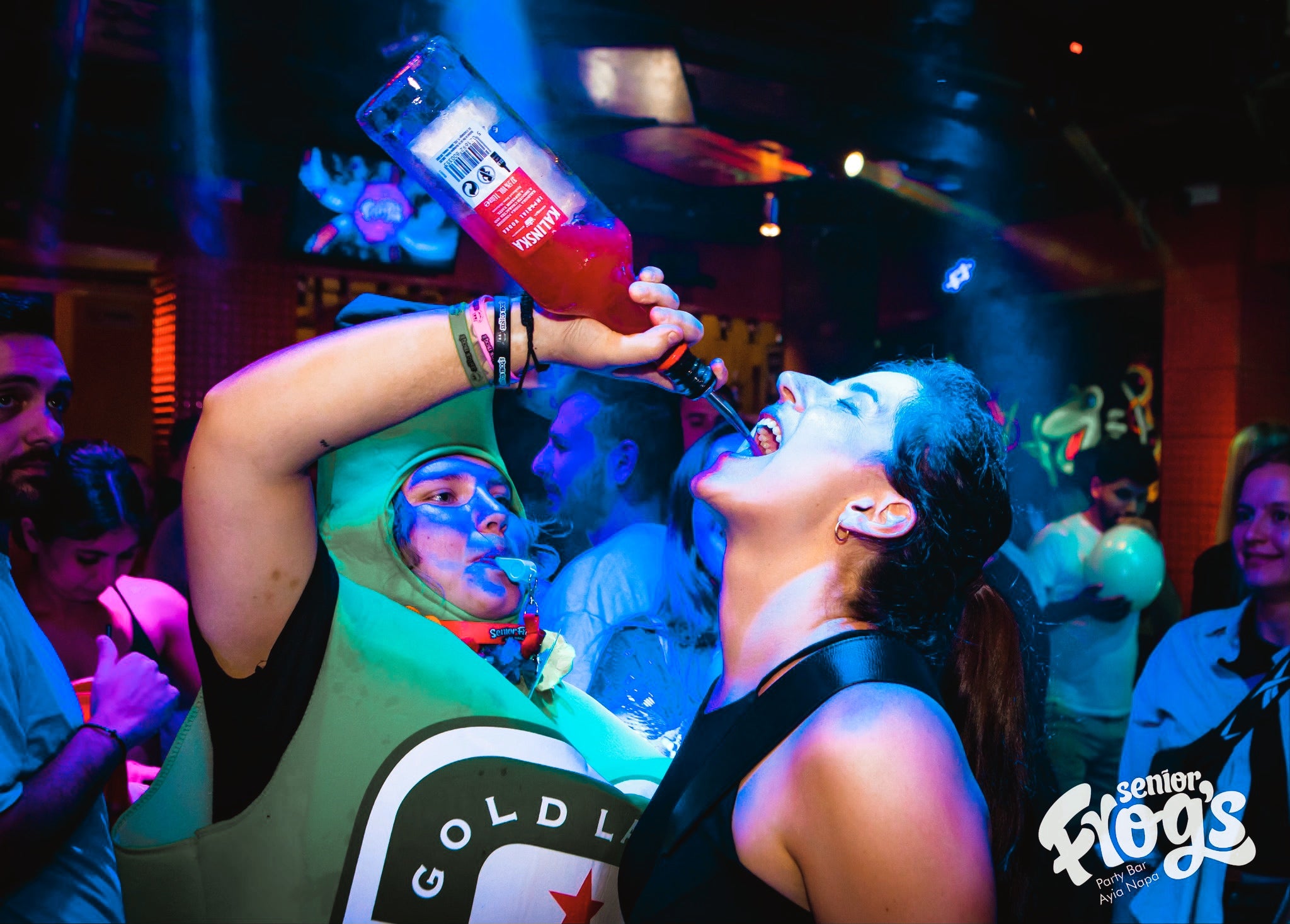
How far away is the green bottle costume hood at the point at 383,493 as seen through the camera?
52.6 inches

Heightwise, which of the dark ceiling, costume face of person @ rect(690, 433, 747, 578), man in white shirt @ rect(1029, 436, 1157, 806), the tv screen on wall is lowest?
man in white shirt @ rect(1029, 436, 1157, 806)

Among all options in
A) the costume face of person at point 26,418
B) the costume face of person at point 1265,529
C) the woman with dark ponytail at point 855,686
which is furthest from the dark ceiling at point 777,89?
the woman with dark ponytail at point 855,686

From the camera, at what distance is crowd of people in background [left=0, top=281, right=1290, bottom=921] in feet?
4.82

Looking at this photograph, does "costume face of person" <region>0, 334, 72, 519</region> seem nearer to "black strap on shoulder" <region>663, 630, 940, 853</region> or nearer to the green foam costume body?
the green foam costume body

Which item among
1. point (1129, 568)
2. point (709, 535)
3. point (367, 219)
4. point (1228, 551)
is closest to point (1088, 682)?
point (1129, 568)

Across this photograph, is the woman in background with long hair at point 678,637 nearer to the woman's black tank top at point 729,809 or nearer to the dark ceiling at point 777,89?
the woman's black tank top at point 729,809

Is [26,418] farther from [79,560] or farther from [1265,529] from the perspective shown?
[1265,529]

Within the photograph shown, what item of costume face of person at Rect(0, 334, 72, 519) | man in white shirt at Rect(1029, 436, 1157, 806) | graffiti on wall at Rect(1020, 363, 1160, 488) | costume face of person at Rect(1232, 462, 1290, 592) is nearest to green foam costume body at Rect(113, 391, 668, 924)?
costume face of person at Rect(0, 334, 72, 519)

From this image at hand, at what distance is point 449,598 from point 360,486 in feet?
0.71

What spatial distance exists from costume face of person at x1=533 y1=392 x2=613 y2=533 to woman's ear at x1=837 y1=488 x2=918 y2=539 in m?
1.85

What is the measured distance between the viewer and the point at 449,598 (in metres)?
1.37

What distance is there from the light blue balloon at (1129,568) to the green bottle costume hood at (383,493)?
293cm

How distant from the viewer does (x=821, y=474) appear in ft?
3.98

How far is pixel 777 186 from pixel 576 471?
4371mm
